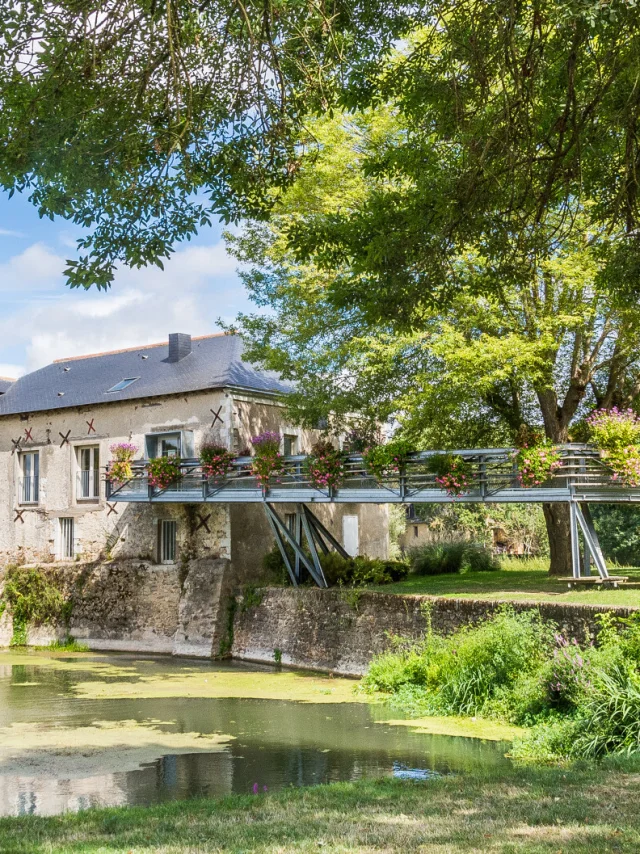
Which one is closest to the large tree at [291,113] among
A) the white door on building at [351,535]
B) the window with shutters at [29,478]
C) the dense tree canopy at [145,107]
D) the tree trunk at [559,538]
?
the dense tree canopy at [145,107]

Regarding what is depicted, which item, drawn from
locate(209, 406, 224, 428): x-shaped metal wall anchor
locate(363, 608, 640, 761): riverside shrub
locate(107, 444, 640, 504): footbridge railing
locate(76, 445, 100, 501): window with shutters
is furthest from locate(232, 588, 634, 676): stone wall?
locate(76, 445, 100, 501): window with shutters

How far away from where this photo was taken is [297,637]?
1780cm

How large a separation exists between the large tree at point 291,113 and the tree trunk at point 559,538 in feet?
32.7

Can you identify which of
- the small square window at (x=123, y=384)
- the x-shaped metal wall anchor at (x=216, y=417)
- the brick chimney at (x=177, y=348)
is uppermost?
the brick chimney at (x=177, y=348)

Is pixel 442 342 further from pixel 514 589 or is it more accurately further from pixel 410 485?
pixel 514 589

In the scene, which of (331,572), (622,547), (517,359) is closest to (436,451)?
(517,359)

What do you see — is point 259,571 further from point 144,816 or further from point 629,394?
point 144,816

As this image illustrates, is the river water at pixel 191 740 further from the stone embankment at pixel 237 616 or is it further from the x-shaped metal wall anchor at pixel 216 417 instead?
the x-shaped metal wall anchor at pixel 216 417

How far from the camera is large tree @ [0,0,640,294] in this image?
6.22 meters

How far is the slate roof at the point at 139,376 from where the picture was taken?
72.5 ft

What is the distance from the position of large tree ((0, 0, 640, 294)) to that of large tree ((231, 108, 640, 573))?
21.2ft

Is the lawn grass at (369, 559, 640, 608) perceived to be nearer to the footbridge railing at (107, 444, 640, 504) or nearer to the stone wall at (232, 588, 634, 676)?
the stone wall at (232, 588, 634, 676)

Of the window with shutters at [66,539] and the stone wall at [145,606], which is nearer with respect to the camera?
the stone wall at [145,606]

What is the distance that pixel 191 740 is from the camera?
1139cm
